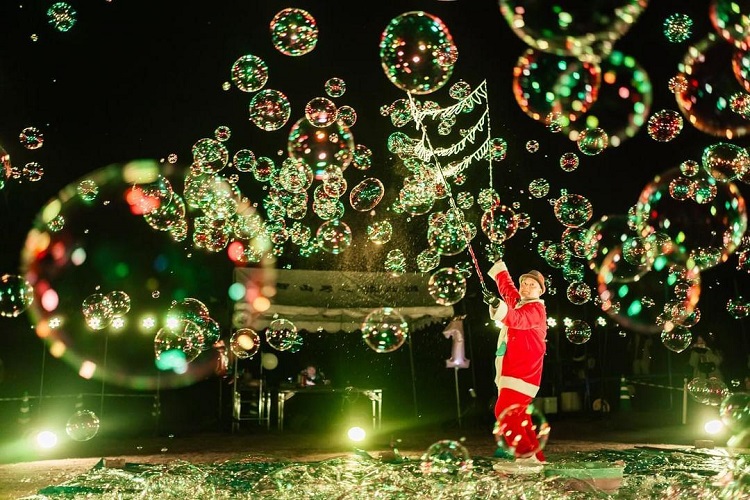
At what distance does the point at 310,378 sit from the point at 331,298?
1459 millimetres

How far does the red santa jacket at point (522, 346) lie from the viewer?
6383 mm

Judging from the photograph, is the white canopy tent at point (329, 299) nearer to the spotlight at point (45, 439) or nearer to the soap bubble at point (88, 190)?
the soap bubble at point (88, 190)

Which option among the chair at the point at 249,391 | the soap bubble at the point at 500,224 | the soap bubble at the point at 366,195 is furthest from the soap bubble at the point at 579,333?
the chair at the point at 249,391

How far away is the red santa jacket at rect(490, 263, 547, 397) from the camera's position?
6383 millimetres

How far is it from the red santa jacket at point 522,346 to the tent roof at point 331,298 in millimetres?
5305

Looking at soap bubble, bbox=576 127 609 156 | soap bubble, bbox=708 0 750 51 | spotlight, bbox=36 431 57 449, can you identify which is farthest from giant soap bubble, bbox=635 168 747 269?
spotlight, bbox=36 431 57 449

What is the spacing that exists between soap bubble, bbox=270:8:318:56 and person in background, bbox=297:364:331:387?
243 inches

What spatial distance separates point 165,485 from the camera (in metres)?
5.07

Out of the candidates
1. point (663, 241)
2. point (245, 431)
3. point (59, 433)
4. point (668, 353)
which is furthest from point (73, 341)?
point (668, 353)

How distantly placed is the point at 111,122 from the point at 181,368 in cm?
476

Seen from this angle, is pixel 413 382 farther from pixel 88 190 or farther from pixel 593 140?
pixel 88 190

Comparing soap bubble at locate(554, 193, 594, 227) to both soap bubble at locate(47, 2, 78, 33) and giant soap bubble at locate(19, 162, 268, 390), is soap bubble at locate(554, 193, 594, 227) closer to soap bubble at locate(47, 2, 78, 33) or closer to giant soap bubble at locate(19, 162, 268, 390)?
giant soap bubble at locate(19, 162, 268, 390)

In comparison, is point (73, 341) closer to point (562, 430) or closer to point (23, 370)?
point (23, 370)

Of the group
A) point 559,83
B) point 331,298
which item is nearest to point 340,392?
point 331,298
